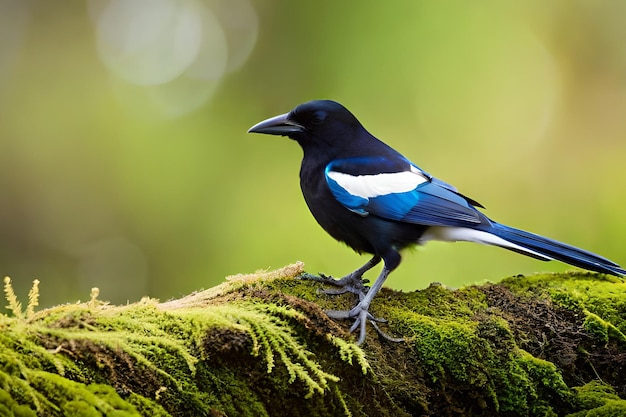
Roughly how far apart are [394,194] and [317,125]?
1.99ft

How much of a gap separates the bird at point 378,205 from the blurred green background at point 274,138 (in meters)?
2.84

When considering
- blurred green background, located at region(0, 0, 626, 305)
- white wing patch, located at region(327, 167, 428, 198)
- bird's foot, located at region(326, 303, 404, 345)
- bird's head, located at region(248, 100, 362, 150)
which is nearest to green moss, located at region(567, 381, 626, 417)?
bird's foot, located at region(326, 303, 404, 345)

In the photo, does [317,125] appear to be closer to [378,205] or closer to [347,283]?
[378,205]

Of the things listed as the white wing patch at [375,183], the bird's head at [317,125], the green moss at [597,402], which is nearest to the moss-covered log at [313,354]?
the green moss at [597,402]

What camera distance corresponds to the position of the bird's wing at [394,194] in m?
3.20

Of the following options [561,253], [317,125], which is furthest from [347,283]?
[561,253]

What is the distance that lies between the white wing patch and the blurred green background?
2907 mm

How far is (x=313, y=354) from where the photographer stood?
226 centimetres

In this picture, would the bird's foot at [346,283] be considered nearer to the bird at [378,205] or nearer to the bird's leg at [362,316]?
the bird at [378,205]

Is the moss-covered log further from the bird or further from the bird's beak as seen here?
the bird's beak

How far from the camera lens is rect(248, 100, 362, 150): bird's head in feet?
11.5

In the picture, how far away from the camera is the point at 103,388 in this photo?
1.81 meters

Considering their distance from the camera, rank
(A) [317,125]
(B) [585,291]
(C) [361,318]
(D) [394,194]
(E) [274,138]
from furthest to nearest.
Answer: (E) [274,138], (A) [317,125], (D) [394,194], (B) [585,291], (C) [361,318]

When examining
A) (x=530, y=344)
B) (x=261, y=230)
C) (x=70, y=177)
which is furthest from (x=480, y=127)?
(x=70, y=177)
